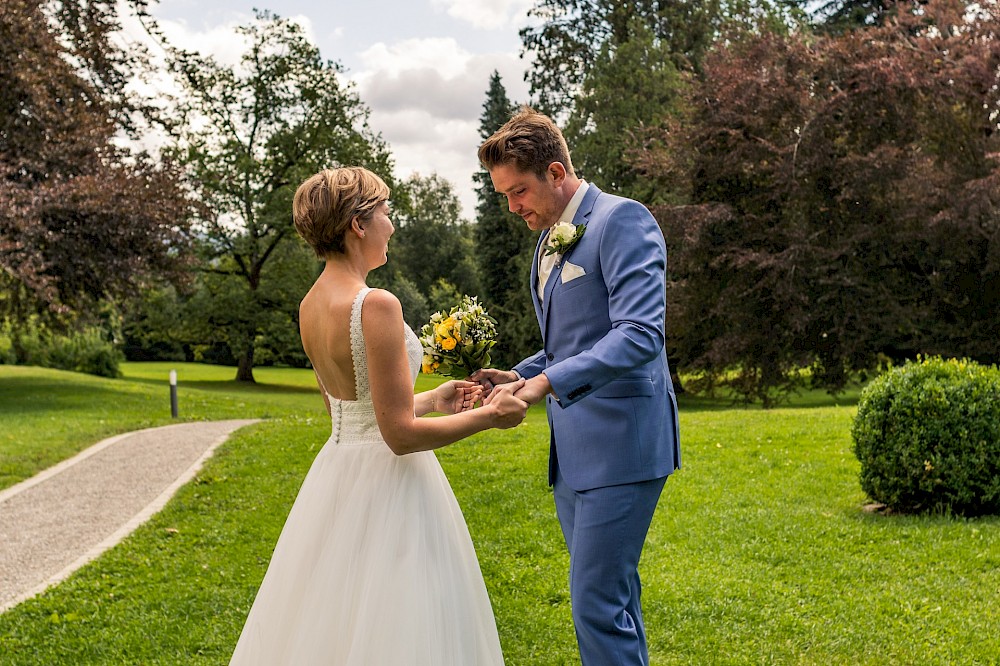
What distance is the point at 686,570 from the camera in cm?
658

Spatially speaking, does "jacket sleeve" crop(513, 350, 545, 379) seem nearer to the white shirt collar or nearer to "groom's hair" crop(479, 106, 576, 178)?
the white shirt collar

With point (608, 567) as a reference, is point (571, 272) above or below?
above

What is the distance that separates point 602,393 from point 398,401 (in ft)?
2.37

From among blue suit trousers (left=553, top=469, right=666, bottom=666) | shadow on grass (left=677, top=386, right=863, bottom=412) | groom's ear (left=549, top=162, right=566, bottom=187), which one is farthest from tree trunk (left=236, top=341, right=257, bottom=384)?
blue suit trousers (left=553, top=469, right=666, bottom=666)

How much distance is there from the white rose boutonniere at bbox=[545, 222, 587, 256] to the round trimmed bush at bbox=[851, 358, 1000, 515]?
A: 17.6 ft

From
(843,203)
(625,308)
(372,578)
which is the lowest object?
(372,578)

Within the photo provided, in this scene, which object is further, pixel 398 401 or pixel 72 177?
pixel 72 177

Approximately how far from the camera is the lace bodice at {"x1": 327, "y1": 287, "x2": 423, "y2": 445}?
309 centimetres

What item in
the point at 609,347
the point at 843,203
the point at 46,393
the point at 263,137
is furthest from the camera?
the point at 263,137

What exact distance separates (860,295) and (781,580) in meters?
13.2

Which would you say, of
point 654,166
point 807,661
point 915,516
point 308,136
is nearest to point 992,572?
point 915,516

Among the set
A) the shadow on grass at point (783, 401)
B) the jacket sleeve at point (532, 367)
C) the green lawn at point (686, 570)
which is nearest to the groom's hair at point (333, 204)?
the jacket sleeve at point (532, 367)

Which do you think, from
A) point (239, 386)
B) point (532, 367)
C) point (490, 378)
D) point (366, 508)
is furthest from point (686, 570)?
point (239, 386)

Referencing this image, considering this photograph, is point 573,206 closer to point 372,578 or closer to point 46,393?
point 372,578
